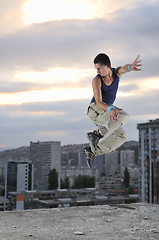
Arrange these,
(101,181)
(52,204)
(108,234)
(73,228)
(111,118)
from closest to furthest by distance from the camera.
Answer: (111,118), (108,234), (73,228), (52,204), (101,181)

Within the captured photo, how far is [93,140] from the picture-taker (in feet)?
29.5

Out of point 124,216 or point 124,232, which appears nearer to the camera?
point 124,232

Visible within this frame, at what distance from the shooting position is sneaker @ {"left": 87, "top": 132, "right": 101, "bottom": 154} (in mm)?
8922

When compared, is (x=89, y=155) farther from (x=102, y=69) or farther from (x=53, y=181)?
(x=53, y=181)

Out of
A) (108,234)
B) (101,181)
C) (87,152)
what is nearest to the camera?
(87,152)

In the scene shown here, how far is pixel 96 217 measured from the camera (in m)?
23.8

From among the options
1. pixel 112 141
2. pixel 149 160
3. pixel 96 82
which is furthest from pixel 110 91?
pixel 149 160

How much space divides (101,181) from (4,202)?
7833 centimetres

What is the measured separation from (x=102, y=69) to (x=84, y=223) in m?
15.5

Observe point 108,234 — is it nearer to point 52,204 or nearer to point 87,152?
point 87,152

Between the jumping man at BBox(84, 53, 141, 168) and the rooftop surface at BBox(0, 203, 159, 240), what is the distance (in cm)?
1051

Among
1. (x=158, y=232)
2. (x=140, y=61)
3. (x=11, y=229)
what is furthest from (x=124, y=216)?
(x=140, y=61)

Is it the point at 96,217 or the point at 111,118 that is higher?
the point at 111,118

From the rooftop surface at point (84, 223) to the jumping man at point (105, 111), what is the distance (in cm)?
1051
